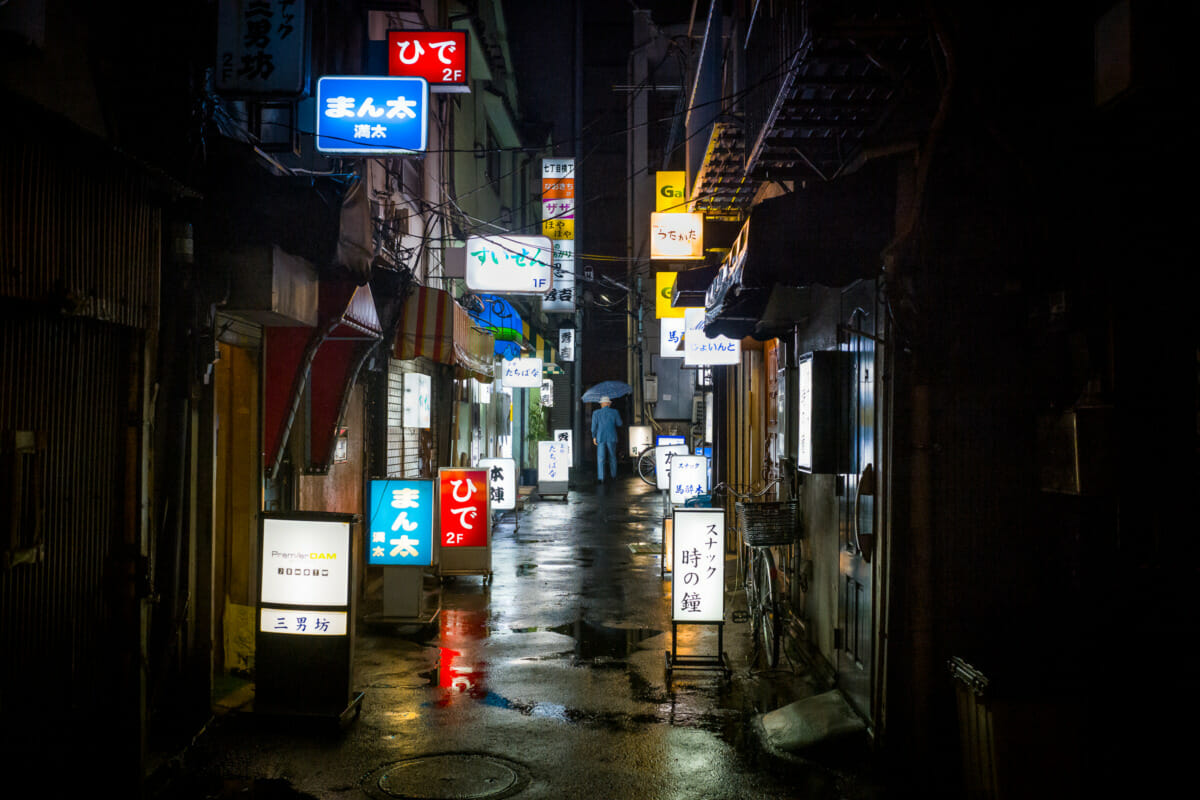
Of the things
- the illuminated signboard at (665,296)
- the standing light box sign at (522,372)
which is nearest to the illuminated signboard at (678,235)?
the illuminated signboard at (665,296)

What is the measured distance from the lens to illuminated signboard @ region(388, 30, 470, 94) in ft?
45.0

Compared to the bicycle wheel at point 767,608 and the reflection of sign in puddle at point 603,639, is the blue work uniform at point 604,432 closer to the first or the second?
the reflection of sign in puddle at point 603,639

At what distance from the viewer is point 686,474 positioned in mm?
19312

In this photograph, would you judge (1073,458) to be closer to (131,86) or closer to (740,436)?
(131,86)

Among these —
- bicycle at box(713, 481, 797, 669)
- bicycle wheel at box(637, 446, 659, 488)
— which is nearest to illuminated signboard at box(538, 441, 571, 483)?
bicycle wheel at box(637, 446, 659, 488)

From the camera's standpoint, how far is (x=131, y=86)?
21.5 ft

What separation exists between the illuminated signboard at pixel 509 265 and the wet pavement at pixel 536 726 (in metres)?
6.02

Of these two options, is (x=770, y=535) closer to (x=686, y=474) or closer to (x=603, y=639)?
(x=603, y=639)

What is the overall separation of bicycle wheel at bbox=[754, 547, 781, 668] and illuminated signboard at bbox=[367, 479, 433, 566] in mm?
4158

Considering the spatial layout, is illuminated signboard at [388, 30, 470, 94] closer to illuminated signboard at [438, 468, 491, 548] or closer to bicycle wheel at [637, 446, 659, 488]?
illuminated signboard at [438, 468, 491, 548]

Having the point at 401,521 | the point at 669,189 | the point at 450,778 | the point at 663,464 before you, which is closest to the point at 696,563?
the point at 401,521

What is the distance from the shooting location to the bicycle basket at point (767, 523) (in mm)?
10180

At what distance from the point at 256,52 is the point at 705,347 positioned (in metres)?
10.4

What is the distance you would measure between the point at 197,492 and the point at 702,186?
7540 mm
